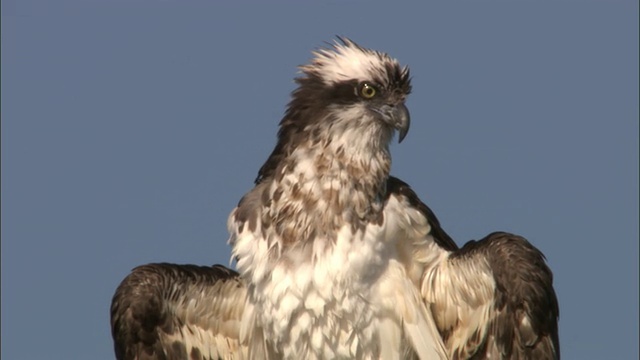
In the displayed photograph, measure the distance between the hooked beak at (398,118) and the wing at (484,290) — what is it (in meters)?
0.57

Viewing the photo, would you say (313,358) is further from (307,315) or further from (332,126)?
(332,126)

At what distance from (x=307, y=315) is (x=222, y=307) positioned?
1390 mm

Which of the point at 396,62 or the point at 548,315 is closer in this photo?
the point at 548,315

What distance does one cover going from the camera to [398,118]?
983 inches

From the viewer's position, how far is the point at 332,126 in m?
24.8

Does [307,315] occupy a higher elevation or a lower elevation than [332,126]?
lower

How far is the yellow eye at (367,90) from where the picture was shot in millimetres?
25061

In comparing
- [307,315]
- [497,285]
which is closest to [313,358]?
[307,315]

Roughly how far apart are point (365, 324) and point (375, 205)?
1.26m

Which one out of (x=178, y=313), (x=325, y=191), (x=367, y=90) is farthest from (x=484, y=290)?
(x=178, y=313)

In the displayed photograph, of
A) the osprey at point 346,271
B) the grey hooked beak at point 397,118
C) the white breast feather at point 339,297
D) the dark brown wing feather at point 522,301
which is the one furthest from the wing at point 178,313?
the dark brown wing feather at point 522,301

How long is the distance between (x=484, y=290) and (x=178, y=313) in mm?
3354

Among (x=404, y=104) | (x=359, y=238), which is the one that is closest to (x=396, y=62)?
A: (x=404, y=104)

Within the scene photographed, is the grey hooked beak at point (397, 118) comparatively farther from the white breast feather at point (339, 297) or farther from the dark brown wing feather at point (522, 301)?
the dark brown wing feather at point (522, 301)
